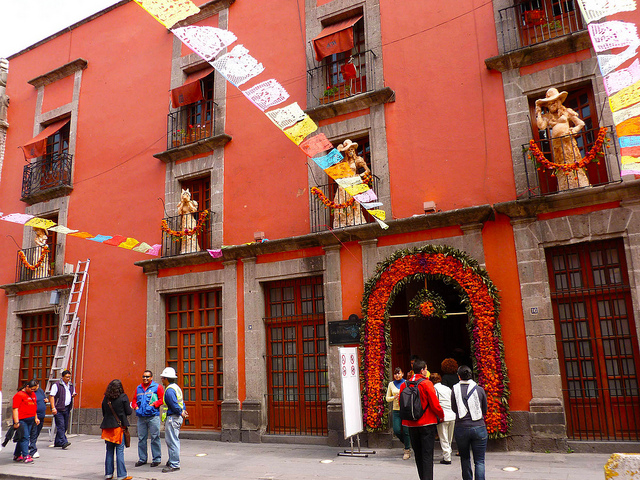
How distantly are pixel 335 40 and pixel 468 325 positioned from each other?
6.79 m

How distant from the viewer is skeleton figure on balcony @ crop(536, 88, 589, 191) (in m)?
9.41

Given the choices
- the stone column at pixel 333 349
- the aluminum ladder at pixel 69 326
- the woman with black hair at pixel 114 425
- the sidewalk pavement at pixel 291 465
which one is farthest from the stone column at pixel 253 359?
the aluminum ladder at pixel 69 326

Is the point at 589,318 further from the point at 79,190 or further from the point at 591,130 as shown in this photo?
the point at 79,190

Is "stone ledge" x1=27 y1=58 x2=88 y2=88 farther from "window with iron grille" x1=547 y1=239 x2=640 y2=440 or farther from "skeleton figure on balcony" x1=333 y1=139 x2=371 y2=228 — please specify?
"window with iron grille" x1=547 y1=239 x2=640 y2=440

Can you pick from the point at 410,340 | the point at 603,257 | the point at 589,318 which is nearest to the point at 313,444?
the point at 410,340

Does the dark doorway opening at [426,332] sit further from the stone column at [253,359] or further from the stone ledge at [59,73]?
the stone ledge at [59,73]

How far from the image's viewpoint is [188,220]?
13562mm

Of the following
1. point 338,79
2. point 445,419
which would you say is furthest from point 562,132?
point 445,419

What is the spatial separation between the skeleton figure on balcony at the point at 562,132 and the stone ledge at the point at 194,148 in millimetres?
7328

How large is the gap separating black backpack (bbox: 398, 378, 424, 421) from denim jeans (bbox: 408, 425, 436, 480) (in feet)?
0.66

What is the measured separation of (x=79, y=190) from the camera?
52.0 ft

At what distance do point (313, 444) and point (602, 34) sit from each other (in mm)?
9005

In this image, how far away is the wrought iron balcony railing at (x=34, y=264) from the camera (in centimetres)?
1584

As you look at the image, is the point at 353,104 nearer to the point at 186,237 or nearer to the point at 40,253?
the point at 186,237
